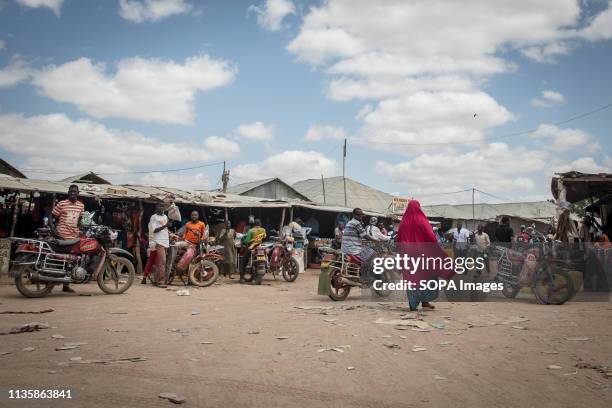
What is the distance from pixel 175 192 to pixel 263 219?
5.27m

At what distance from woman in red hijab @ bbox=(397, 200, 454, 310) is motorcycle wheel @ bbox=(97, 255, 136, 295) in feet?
18.4

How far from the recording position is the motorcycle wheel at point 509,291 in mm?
9677

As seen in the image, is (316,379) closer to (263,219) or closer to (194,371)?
(194,371)

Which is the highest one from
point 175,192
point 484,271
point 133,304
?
point 175,192

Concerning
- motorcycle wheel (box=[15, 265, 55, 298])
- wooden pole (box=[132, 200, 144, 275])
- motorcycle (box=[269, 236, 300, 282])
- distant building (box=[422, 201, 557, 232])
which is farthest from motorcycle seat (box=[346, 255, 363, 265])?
distant building (box=[422, 201, 557, 232])

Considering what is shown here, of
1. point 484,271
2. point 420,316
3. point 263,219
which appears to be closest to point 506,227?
point 484,271

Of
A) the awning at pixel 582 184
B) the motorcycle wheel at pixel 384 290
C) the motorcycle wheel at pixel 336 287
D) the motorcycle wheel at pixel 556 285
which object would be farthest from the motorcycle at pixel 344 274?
the awning at pixel 582 184

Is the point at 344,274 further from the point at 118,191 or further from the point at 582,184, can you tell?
the point at 118,191

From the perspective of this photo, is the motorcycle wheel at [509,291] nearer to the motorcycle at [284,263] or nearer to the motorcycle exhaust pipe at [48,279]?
the motorcycle at [284,263]

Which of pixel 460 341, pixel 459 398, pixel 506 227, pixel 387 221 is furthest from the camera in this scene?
pixel 387 221

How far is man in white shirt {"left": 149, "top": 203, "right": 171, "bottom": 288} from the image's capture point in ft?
35.9

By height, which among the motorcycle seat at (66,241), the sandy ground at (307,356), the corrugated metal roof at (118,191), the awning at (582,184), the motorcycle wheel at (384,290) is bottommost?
the sandy ground at (307,356)

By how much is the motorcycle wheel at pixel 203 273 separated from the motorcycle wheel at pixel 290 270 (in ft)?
9.35

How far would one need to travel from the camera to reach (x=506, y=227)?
11852 mm
